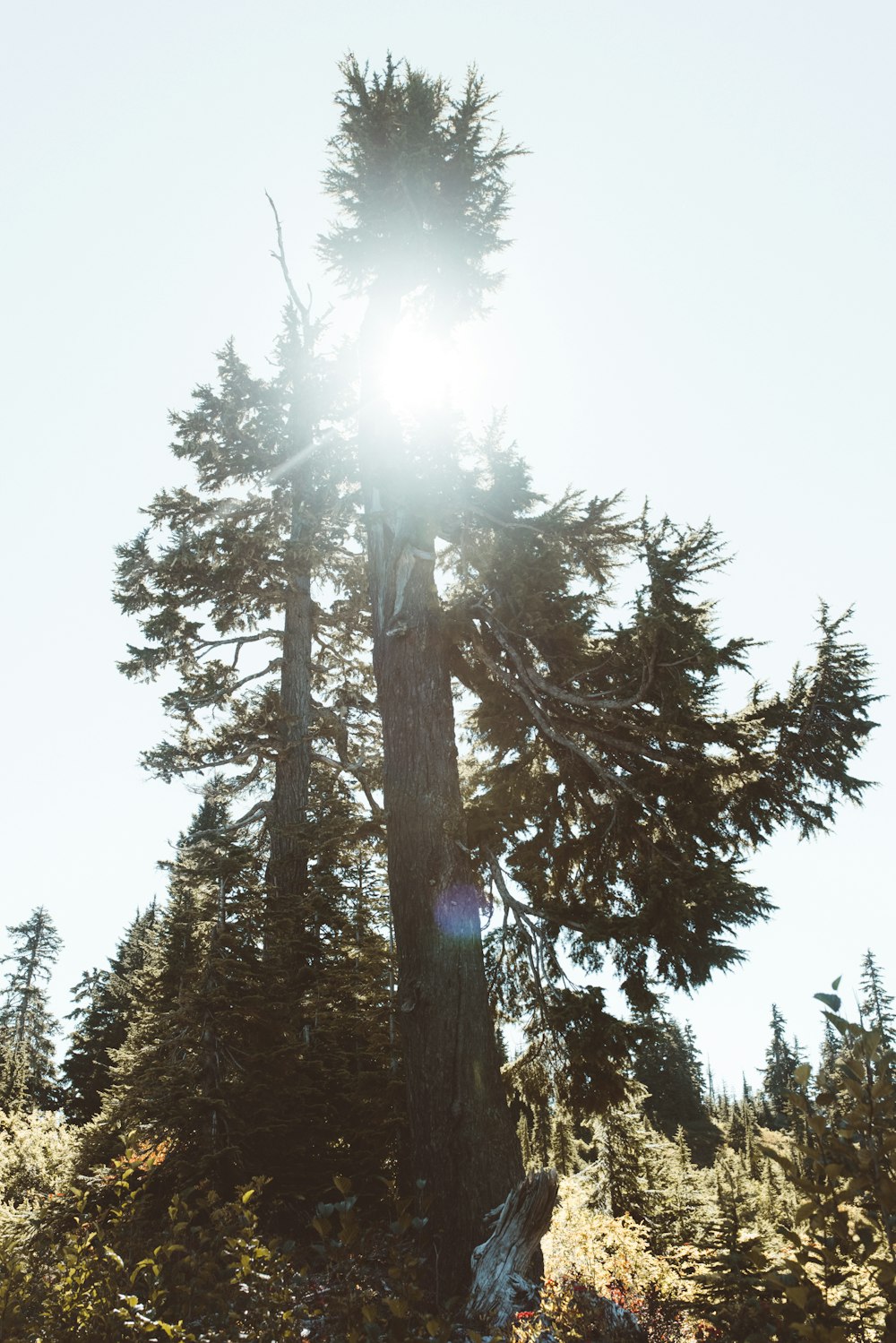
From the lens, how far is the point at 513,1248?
4.70 m

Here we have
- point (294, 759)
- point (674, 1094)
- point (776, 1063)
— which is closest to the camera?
point (294, 759)

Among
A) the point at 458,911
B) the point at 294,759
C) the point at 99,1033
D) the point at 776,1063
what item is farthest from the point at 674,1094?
the point at 458,911

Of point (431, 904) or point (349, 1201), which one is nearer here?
point (349, 1201)

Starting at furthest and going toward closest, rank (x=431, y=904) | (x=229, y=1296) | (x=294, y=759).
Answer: (x=294, y=759), (x=431, y=904), (x=229, y=1296)

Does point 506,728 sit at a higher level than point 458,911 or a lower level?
higher

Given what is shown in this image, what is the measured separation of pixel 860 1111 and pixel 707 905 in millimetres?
3905

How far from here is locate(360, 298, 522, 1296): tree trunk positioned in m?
5.30

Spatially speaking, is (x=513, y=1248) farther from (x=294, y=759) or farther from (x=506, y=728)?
(x=294, y=759)

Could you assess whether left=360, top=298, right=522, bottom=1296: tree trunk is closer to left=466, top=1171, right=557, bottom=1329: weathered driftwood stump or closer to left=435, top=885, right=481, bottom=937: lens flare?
left=435, top=885, right=481, bottom=937: lens flare

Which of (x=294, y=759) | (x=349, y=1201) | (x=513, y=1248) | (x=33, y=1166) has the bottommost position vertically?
(x=513, y=1248)

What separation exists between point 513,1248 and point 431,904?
239cm

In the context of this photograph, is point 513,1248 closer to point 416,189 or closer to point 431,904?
point 431,904

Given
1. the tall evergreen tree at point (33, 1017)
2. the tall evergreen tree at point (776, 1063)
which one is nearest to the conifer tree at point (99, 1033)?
the tall evergreen tree at point (33, 1017)

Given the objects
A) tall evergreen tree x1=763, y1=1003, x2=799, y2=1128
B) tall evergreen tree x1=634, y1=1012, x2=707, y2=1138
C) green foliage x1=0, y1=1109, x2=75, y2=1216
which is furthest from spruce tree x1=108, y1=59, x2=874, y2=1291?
tall evergreen tree x1=763, y1=1003, x2=799, y2=1128
